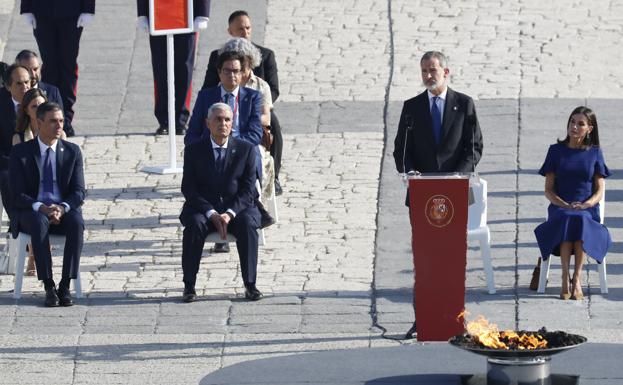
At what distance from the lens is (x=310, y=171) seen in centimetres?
1612

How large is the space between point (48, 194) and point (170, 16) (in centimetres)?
365

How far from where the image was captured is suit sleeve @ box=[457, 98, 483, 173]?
12555 mm

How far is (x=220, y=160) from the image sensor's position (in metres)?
13.0

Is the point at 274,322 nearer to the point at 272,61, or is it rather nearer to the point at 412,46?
the point at 272,61

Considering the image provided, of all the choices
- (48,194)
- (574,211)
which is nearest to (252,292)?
(48,194)

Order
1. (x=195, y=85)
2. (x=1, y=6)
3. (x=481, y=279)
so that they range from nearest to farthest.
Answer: (x=481, y=279)
(x=195, y=85)
(x=1, y=6)

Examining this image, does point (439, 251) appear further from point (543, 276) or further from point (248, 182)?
point (248, 182)

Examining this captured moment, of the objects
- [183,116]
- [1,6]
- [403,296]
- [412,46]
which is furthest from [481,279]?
[1,6]

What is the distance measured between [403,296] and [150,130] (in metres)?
5.34

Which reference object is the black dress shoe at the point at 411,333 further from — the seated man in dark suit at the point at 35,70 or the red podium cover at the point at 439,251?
the seated man in dark suit at the point at 35,70

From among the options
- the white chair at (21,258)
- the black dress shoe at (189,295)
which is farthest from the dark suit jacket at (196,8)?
the black dress shoe at (189,295)

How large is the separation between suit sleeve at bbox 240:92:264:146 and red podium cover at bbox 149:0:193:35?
234cm

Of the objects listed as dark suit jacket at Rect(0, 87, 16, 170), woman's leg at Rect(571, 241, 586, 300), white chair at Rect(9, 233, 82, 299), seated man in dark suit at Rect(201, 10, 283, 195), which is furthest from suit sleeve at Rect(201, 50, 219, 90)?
woman's leg at Rect(571, 241, 586, 300)

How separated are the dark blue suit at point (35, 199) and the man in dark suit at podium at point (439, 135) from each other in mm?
2431
